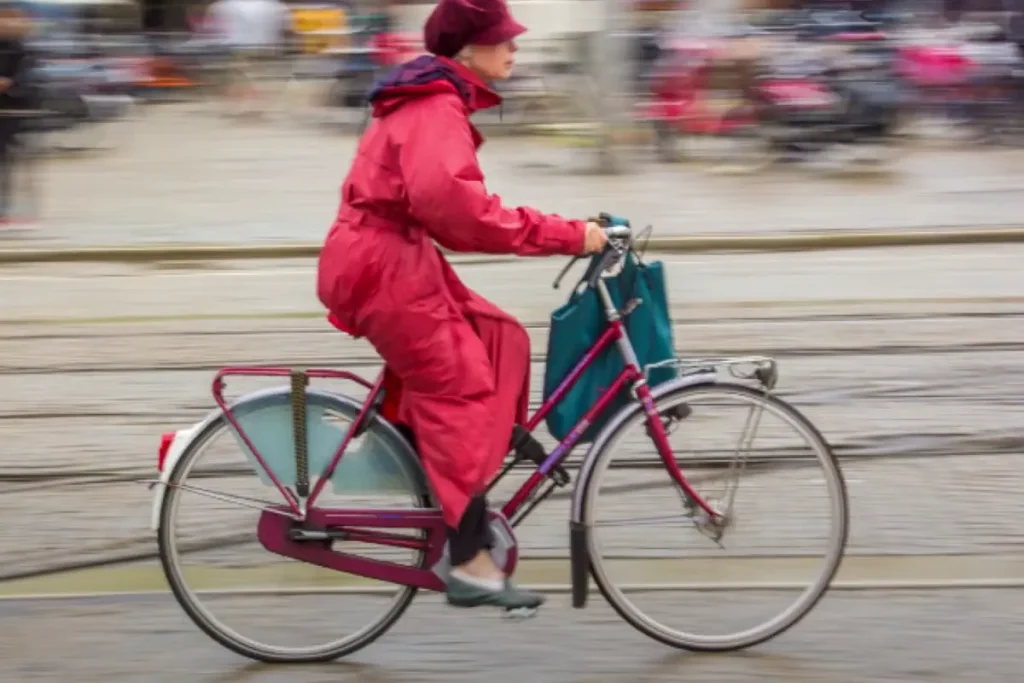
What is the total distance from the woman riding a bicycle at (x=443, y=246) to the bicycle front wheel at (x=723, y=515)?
34 centimetres

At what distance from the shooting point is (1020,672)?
382cm

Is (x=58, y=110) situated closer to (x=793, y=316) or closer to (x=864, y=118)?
(x=864, y=118)

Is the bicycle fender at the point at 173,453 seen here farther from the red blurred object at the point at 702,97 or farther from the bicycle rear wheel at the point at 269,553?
the red blurred object at the point at 702,97

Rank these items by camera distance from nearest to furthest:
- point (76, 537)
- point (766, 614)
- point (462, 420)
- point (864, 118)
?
point (462, 420), point (766, 614), point (76, 537), point (864, 118)

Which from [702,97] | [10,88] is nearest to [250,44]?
[702,97]

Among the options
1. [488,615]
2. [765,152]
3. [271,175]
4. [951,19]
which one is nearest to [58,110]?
[271,175]

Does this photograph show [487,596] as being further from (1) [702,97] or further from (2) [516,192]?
(1) [702,97]

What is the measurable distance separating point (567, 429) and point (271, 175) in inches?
460

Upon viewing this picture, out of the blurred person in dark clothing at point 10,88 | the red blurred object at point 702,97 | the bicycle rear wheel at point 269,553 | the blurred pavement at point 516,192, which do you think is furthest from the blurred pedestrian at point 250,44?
the bicycle rear wheel at point 269,553

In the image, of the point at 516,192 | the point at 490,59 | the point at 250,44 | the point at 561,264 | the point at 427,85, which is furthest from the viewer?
the point at 250,44

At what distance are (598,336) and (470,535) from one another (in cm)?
59

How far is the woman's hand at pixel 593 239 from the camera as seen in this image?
11.9 feet

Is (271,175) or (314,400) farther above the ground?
(314,400)

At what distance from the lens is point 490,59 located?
358 centimetres
